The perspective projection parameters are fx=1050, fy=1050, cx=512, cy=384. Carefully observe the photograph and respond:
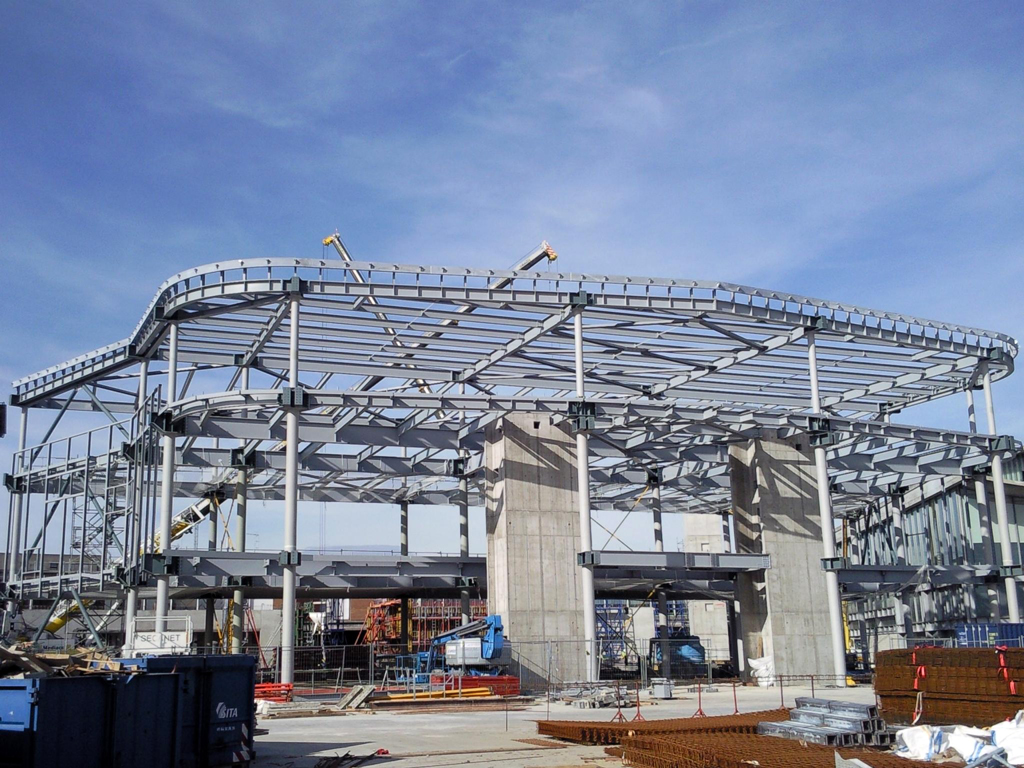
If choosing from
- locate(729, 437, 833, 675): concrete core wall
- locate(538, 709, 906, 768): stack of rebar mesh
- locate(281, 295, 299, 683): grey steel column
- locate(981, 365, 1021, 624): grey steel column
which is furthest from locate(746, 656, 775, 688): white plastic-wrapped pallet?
locate(538, 709, 906, 768): stack of rebar mesh

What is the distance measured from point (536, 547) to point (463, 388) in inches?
399

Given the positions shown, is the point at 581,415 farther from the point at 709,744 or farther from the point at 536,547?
the point at 709,744

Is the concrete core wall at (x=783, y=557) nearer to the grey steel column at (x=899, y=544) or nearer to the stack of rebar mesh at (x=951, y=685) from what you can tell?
the grey steel column at (x=899, y=544)

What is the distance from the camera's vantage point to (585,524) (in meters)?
40.9

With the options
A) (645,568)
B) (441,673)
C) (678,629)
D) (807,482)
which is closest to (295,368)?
(441,673)

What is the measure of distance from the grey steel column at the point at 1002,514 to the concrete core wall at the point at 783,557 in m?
9.51

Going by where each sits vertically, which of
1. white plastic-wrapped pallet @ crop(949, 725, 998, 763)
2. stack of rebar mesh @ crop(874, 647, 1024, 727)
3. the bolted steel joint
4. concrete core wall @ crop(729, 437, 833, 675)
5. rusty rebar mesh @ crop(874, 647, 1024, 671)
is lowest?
white plastic-wrapped pallet @ crop(949, 725, 998, 763)

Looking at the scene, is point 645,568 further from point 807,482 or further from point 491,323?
point 491,323

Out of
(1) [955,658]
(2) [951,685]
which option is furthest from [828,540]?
(2) [951,685]

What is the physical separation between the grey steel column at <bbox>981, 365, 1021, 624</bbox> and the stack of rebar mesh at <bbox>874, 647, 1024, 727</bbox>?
27593 mm

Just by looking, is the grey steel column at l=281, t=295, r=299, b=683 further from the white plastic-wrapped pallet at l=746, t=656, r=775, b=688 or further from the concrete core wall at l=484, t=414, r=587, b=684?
the white plastic-wrapped pallet at l=746, t=656, r=775, b=688

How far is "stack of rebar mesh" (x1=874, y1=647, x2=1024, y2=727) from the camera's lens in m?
20.2

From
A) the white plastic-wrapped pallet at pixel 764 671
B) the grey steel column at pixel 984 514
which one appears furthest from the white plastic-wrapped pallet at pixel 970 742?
the grey steel column at pixel 984 514

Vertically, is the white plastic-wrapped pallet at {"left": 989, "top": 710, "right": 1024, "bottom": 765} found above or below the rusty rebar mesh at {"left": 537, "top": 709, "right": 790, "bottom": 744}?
above
